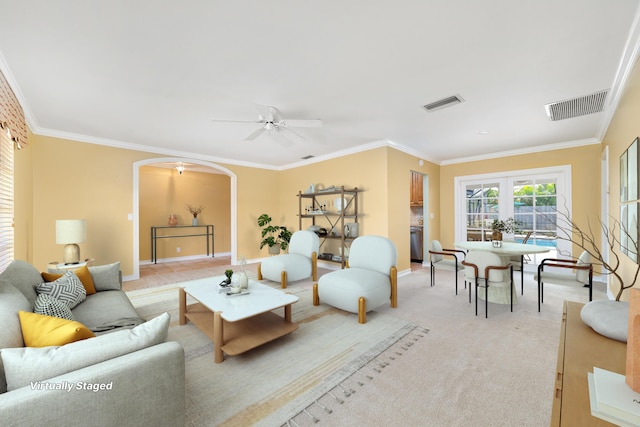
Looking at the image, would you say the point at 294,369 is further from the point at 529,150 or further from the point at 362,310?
the point at 529,150

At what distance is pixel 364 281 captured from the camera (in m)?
2.98

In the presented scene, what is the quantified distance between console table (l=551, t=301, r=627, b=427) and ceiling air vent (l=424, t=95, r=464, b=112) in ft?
7.79

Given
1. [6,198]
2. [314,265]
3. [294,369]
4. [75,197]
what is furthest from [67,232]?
[294,369]

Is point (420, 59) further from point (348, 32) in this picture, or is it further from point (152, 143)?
point (152, 143)

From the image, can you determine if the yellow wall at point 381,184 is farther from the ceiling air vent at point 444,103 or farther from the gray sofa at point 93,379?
the gray sofa at point 93,379

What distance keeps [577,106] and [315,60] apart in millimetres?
3193

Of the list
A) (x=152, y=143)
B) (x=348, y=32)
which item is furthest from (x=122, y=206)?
(x=348, y=32)

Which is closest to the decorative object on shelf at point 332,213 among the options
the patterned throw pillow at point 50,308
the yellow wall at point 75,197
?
the yellow wall at point 75,197

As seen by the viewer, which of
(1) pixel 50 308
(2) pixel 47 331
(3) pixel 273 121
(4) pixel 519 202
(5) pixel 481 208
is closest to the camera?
(2) pixel 47 331

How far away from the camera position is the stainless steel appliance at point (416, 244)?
643 centimetres

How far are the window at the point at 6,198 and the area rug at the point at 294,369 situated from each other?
1.58m

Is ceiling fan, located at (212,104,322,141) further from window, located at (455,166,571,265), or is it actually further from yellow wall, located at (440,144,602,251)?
yellow wall, located at (440,144,602,251)

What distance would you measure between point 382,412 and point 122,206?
529 cm

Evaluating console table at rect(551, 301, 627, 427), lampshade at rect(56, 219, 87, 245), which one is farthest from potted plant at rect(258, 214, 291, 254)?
console table at rect(551, 301, 627, 427)
